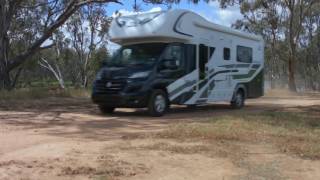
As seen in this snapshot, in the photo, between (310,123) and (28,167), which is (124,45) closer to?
(310,123)

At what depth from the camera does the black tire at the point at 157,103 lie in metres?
16.8

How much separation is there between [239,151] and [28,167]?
11.9 ft

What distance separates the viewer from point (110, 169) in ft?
28.2

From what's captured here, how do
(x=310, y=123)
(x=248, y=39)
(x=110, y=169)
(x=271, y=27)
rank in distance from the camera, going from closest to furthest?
(x=110, y=169) → (x=310, y=123) → (x=248, y=39) → (x=271, y=27)

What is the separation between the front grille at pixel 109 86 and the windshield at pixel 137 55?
2.30ft

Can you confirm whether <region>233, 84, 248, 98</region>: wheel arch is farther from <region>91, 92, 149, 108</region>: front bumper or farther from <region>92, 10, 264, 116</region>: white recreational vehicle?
<region>91, 92, 149, 108</region>: front bumper

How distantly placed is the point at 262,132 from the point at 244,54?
8.96 meters

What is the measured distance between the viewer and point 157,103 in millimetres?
17000

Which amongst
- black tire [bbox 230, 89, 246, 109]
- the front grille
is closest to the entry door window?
the front grille

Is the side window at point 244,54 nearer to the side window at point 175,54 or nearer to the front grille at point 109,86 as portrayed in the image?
the side window at point 175,54

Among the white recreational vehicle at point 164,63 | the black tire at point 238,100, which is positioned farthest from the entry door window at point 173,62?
the black tire at point 238,100

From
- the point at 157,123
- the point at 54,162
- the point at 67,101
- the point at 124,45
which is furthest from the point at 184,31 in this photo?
the point at 54,162

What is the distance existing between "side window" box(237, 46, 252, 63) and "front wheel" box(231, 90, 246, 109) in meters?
1.15

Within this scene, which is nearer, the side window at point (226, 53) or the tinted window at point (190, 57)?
the tinted window at point (190, 57)
